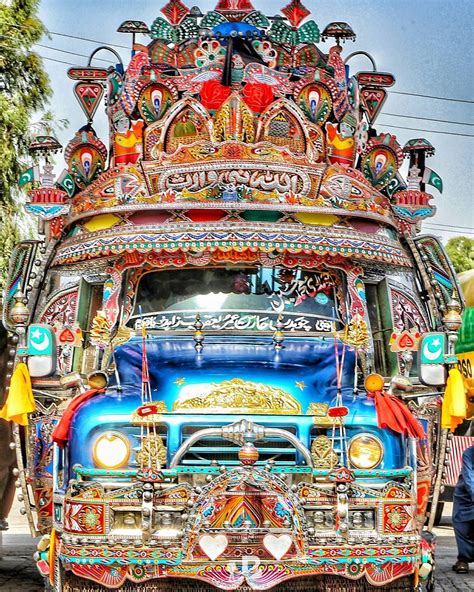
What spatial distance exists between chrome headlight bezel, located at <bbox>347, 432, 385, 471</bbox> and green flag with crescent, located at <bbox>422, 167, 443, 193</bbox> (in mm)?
3406

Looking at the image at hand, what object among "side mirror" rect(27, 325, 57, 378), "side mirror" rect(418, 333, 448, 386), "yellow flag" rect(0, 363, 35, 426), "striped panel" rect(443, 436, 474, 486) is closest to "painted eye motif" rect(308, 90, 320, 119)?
"side mirror" rect(418, 333, 448, 386)

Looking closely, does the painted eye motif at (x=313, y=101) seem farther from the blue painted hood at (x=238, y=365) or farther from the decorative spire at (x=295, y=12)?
the blue painted hood at (x=238, y=365)

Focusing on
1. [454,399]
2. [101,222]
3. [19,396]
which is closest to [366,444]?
[454,399]

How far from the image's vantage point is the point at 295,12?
10867 millimetres

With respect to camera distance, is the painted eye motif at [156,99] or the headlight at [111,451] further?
the painted eye motif at [156,99]

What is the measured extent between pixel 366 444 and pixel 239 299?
5.93 feet

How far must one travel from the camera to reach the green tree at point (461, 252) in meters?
42.2

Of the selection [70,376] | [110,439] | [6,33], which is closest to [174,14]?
[70,376]

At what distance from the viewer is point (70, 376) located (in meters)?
8.39

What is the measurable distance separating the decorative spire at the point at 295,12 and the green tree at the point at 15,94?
338 inches

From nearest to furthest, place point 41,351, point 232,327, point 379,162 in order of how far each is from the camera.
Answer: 1. point 41,351
2. point 232,327
3. point 379,162

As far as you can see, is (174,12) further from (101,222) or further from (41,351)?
(41,351)

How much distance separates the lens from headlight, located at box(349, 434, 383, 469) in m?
7.68

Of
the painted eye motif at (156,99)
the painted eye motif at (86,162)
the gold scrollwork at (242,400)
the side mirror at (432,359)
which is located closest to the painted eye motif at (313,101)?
the painted eye motif at (156,99)
